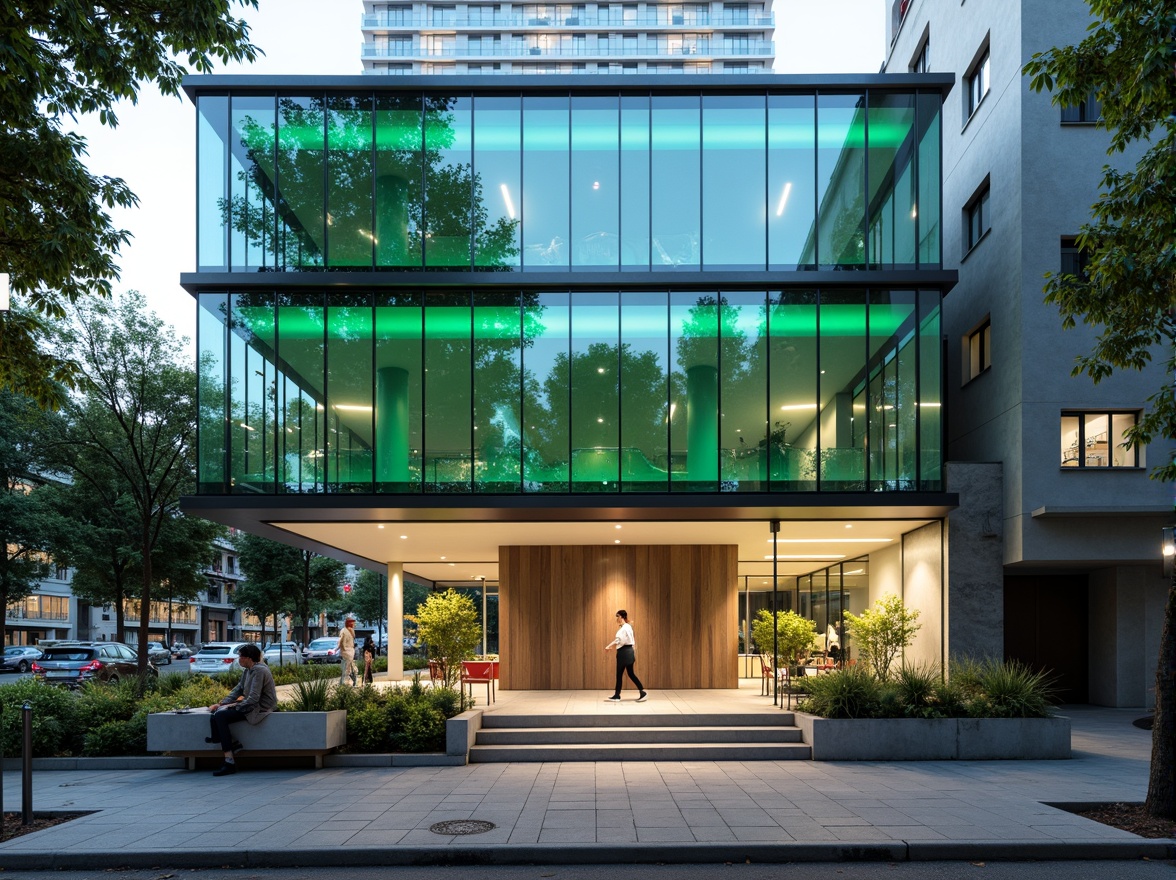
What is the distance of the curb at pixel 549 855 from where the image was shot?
8.47 meters

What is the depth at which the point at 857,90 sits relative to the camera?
746 inches

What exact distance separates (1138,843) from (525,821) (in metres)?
5.96

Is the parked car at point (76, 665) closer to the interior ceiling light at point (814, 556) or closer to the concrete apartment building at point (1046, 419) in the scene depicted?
the interior ceiling light at point (814, 556)

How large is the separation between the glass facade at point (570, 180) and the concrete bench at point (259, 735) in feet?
30.1

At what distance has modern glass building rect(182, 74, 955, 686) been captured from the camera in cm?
1814

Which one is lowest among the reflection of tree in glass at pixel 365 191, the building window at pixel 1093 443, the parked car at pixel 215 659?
the parked car at pixel 215 659

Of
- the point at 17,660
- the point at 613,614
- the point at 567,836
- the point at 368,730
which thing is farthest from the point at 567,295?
the point at 17,660

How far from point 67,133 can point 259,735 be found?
818 cm

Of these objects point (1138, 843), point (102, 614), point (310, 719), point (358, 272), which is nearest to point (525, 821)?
point (310, 719)

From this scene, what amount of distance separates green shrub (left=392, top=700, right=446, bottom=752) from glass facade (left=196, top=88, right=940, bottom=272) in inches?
355

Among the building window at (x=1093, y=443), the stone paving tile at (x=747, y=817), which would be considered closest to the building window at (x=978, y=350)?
the building window at (x=1093, y=443)

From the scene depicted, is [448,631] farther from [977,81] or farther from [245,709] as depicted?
[977,81]

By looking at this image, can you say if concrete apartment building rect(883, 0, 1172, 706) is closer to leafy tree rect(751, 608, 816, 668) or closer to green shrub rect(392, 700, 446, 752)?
leafy tree rect(751, 608, 816, 668)

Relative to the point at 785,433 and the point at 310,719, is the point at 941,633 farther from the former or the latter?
the point at 310,719
